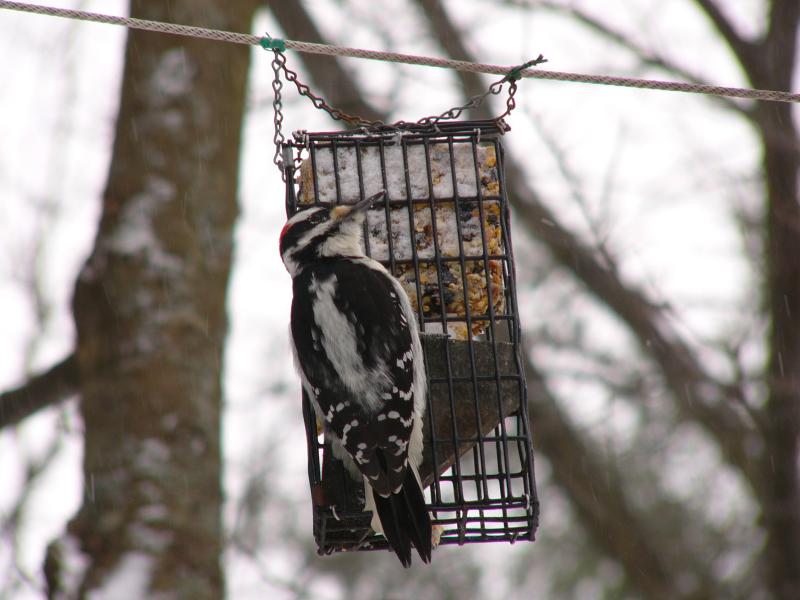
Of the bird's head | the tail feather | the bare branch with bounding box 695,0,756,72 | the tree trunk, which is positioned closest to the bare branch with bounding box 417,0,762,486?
the bare branch with bounding box 695,0,756,72

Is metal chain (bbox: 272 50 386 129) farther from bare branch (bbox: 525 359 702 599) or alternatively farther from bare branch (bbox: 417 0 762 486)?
bare branch (bbox: 525 359 702 599)

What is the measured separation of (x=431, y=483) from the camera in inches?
151

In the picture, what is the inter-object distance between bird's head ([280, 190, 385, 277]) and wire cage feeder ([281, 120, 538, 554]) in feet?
0.38

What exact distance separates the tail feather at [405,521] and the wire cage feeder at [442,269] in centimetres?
25

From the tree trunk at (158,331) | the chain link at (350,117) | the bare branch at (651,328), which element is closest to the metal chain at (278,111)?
the chain link at (350,117)

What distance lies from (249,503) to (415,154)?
25.8ft

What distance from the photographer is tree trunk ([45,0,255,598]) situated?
5059mm

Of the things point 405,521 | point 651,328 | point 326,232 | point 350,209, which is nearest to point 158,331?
point 326,232

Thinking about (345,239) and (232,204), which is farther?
(232,204)

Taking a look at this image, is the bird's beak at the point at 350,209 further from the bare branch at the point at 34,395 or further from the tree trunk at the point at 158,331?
the bare branch at the point at 34,395

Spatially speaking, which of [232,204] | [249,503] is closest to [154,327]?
[232,204]

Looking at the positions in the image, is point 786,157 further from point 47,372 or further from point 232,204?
point 47,372

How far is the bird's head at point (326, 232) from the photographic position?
380 centimetres

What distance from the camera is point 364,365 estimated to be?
367cm
